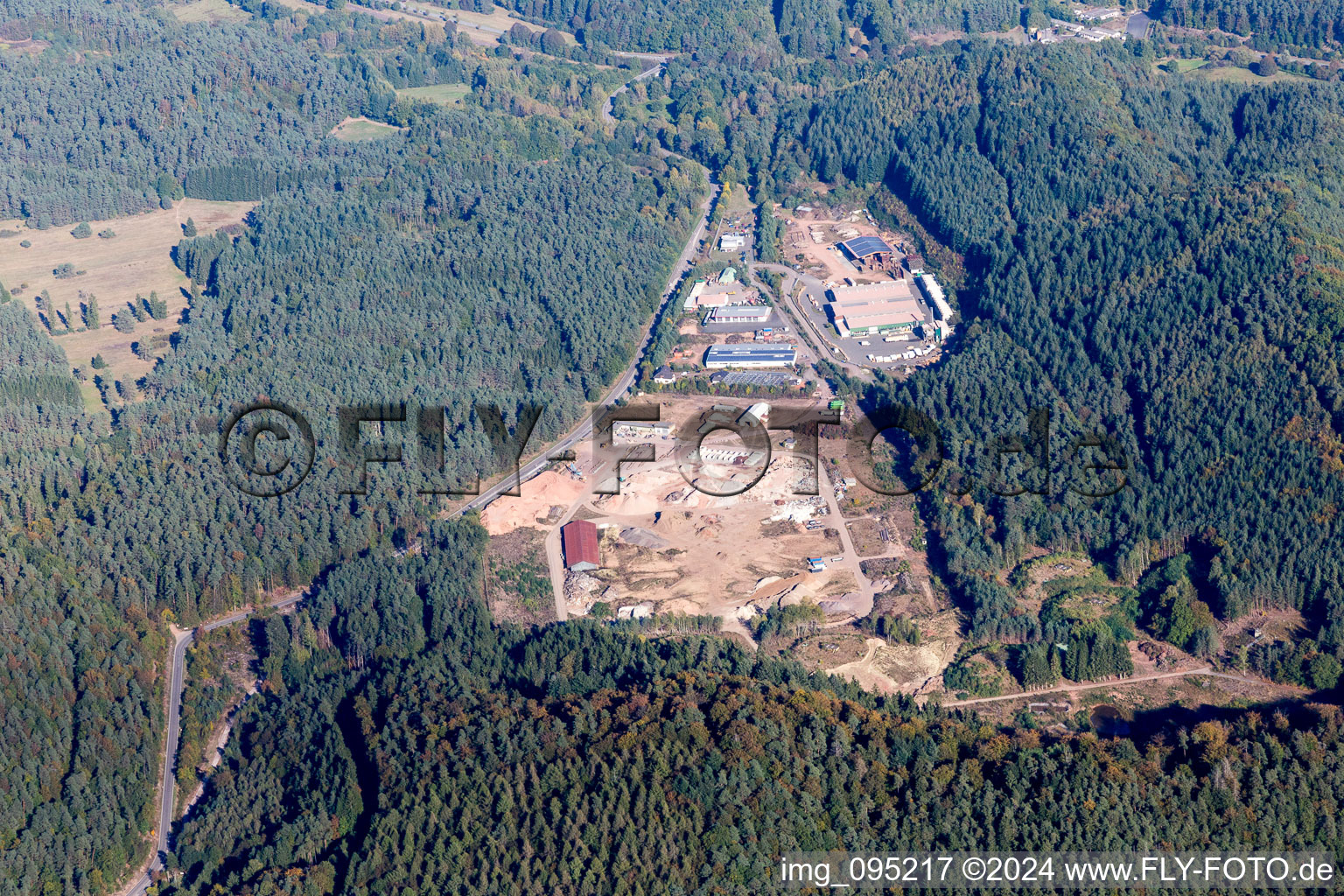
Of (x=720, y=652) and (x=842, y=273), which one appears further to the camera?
(x=842, y=273)

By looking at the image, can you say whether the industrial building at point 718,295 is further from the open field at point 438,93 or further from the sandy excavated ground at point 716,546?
the open field at point 438,93

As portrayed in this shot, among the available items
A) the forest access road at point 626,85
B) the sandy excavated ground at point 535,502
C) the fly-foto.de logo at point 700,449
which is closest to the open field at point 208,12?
the forest access road at point 626,85

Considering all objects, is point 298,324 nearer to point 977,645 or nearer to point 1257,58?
point 977,645

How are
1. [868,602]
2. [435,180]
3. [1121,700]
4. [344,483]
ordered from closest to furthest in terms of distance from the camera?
[1121,700] < [868,602] < [344,483] < [435,180]

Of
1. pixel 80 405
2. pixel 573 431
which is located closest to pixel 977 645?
pixel 573 431

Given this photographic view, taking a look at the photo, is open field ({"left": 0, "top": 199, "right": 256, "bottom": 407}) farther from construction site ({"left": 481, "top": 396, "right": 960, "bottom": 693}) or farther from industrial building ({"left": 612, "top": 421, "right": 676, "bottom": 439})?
construction site ({"left": 481, "top": 396, "right": 960, "bottom": 693})
